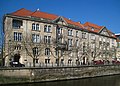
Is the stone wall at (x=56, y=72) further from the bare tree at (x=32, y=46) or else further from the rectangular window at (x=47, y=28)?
the rectangular window at (x=47, y=28)

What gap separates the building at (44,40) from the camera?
141 feet

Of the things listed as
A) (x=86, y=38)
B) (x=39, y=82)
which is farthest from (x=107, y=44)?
(x=39, y=82)

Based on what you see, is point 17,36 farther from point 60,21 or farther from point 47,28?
point 60,21

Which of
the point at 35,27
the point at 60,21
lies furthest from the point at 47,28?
the point at 60,21

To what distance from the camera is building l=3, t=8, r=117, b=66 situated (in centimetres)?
4284

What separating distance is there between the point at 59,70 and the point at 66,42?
16119 millimetres

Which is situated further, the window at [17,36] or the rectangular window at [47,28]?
A: the rectangular window at [47,28]

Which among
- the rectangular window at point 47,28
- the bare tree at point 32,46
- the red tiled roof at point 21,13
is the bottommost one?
the bare tree at point 32,46

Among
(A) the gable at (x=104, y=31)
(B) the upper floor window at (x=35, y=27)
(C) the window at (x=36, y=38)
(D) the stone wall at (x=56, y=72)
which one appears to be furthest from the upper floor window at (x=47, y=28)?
(A) the gable at (x=104, y=31)

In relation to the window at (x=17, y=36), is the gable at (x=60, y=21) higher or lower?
higher

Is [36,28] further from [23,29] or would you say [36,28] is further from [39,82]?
[39,82]

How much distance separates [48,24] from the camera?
161 ft

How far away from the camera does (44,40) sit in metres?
47.8

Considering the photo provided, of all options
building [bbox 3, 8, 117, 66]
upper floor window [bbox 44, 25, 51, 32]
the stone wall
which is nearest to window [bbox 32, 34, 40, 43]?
building [bbox 3, 8, 117, 66]
